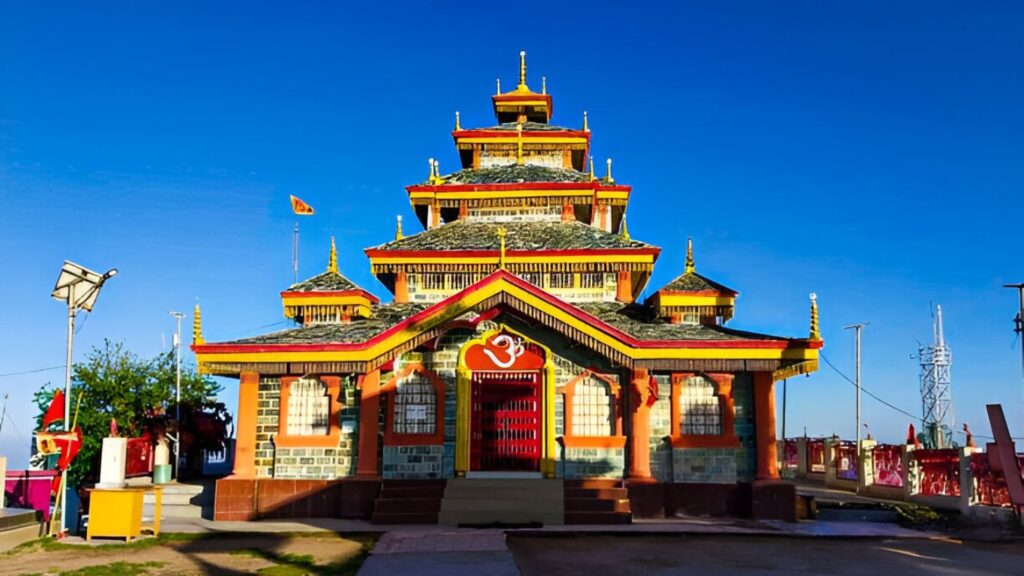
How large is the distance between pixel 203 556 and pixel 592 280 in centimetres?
1242

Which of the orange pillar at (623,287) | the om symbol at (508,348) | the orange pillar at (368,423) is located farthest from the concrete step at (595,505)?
the orange pillar at (623,287)

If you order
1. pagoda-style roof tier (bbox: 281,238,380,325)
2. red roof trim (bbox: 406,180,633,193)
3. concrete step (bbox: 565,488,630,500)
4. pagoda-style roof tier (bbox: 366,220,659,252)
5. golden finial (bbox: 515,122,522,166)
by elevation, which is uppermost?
golden finial (bbox: 515,122,522,166)

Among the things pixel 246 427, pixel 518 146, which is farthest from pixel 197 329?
pixel 518 146

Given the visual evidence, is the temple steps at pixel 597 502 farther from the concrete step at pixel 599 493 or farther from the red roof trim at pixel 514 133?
the red roof trim at pixel 514 133

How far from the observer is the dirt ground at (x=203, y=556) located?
43.2 ft

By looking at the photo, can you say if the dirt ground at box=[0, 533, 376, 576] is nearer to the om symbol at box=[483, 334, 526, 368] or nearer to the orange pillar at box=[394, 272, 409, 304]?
the om symbol at box=[483, 334, 526, 368]

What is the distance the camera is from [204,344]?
65.6 ft

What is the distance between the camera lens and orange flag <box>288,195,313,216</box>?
27125 millimetres

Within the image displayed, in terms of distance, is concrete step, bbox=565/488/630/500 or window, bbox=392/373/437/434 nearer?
concrete step, bbox=565/488/630/500

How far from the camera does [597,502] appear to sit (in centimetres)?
1889

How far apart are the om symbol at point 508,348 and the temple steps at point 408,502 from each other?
120 inches

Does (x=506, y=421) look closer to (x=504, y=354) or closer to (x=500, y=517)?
(x=504, y=354)

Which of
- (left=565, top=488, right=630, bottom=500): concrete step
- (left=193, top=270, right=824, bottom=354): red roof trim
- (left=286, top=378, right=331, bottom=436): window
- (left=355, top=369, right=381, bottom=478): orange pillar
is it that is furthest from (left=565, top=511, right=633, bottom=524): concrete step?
(left=286, top=378, right=331, bottom=436): window

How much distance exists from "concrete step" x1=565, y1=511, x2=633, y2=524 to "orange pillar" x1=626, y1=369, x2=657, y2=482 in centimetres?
123
